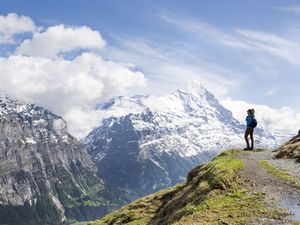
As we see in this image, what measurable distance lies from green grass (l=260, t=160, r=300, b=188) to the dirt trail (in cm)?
52

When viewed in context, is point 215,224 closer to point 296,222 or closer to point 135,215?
point 296,222

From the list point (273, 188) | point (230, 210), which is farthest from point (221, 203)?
point (273, 188)

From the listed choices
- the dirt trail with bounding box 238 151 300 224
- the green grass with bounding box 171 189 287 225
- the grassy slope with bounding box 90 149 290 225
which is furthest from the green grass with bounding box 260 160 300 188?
the green grass with bounding box 171 189 287 225

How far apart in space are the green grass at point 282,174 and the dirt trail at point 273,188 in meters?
0.52

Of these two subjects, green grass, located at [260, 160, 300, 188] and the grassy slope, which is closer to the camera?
the grassy slope

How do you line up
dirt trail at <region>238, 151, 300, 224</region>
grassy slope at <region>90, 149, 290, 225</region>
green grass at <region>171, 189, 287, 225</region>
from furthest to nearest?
dirt trail at <region>238, 151, 300, 224</region>
grassy slope at <region>90, 149, 290, 225</region>
green grass at <region>171, 189, 287, 225</region>

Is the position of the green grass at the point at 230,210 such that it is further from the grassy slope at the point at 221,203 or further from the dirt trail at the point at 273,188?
the dirt trail at the point at 273,188

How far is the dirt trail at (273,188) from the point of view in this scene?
33.0m

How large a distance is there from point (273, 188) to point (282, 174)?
761 centimetres

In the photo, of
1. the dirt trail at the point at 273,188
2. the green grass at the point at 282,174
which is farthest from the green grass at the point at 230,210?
the green grass at the point at 282,174

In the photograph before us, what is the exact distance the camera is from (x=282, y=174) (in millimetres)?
46344

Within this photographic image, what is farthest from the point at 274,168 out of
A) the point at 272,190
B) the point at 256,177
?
the point at 272,190

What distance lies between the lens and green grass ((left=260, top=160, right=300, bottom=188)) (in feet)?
136

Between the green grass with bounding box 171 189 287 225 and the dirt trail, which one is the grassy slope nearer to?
the green grass with bounding box 171 189 287 225
